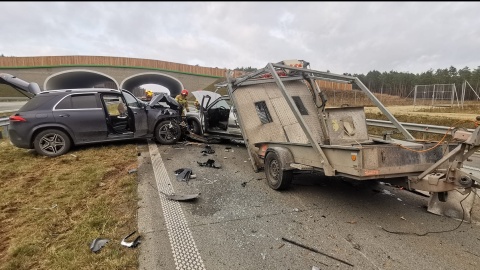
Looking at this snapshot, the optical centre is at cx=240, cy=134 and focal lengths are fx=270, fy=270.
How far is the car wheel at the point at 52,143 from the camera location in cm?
679

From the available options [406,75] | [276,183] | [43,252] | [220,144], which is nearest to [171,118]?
[220,144]

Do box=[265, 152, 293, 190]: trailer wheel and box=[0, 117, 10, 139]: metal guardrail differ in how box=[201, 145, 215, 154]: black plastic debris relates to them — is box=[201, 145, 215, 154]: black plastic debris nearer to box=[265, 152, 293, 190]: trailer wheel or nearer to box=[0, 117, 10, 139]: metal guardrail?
box=[265, 152, 293, 190]: trailer wheel

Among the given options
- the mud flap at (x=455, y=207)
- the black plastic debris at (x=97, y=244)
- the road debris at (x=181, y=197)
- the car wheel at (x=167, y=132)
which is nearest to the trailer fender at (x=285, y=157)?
the road debris at (x=181, y=197)

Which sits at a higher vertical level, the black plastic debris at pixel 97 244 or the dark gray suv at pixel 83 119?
the dark gray suv at pixel 83 119

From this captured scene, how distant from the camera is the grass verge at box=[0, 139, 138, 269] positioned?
106 inches

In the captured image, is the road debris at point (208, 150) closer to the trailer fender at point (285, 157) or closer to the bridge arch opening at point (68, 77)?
the trailer fender at point (285, 157)

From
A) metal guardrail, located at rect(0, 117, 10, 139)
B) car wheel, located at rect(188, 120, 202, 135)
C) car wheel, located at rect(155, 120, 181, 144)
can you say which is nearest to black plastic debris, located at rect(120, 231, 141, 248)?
car wheel, located at rect(155, 120, 181, 144)

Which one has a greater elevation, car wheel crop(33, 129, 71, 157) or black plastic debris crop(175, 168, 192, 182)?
car wheel crop(33, 129, 71, 157)

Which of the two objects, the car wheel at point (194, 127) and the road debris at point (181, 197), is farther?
the car wheel at point (194, 127)

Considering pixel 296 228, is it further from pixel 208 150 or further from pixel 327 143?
pixel 208 150

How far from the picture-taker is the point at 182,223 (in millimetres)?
3441

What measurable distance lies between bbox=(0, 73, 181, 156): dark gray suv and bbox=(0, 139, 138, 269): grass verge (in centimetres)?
61

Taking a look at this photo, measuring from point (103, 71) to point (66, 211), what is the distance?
150 ft

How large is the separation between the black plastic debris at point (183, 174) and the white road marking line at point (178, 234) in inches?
11.1
